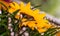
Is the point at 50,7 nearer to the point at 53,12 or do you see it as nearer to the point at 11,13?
the point at 53,12

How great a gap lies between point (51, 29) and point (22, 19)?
0.29ft

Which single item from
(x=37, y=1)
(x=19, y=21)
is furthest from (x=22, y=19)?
(x=37, y=1)

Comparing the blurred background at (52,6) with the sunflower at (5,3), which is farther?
the blurred background at (52,6)

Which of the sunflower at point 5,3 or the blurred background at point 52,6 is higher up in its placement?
the sunflower at point 5,3

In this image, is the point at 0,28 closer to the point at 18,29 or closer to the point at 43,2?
the point at 18,29

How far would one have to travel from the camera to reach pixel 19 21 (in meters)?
0.60

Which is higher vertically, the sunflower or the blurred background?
the sunflower

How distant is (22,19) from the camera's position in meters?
0.59

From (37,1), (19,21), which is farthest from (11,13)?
(37,1)

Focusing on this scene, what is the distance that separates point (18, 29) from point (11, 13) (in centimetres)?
5

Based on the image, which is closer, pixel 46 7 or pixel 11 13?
pixel 11 13

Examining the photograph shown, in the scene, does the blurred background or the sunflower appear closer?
the sunflower

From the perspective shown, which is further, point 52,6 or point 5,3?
point 52,6

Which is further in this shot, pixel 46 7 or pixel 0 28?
pixel 46 7
